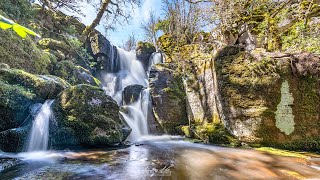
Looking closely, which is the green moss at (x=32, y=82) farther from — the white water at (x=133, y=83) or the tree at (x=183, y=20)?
the tree at (x=183, y=20)

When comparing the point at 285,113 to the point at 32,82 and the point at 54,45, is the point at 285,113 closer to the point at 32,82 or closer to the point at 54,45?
the point at 32,82

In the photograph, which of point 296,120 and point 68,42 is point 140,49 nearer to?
point 68,42

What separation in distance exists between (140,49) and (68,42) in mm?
6090

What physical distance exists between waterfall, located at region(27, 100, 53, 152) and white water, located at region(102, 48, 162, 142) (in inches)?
137

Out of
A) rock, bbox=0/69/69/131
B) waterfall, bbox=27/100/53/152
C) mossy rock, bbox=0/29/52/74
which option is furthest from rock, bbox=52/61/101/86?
waterfall, bbox=27/100/53/152

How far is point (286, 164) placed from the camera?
165 inches

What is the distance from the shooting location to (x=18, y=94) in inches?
226

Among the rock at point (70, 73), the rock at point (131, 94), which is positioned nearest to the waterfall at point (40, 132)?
the rock at point (70, 73)

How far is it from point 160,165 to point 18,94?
461 centimetres

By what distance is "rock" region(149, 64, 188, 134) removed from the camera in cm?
905

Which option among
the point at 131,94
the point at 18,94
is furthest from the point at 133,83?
the point at 18,94

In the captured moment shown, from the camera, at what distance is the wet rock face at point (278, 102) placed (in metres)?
5.58

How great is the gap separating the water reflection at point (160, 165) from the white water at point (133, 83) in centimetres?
365

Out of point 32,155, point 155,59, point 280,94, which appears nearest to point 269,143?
point 280,94
